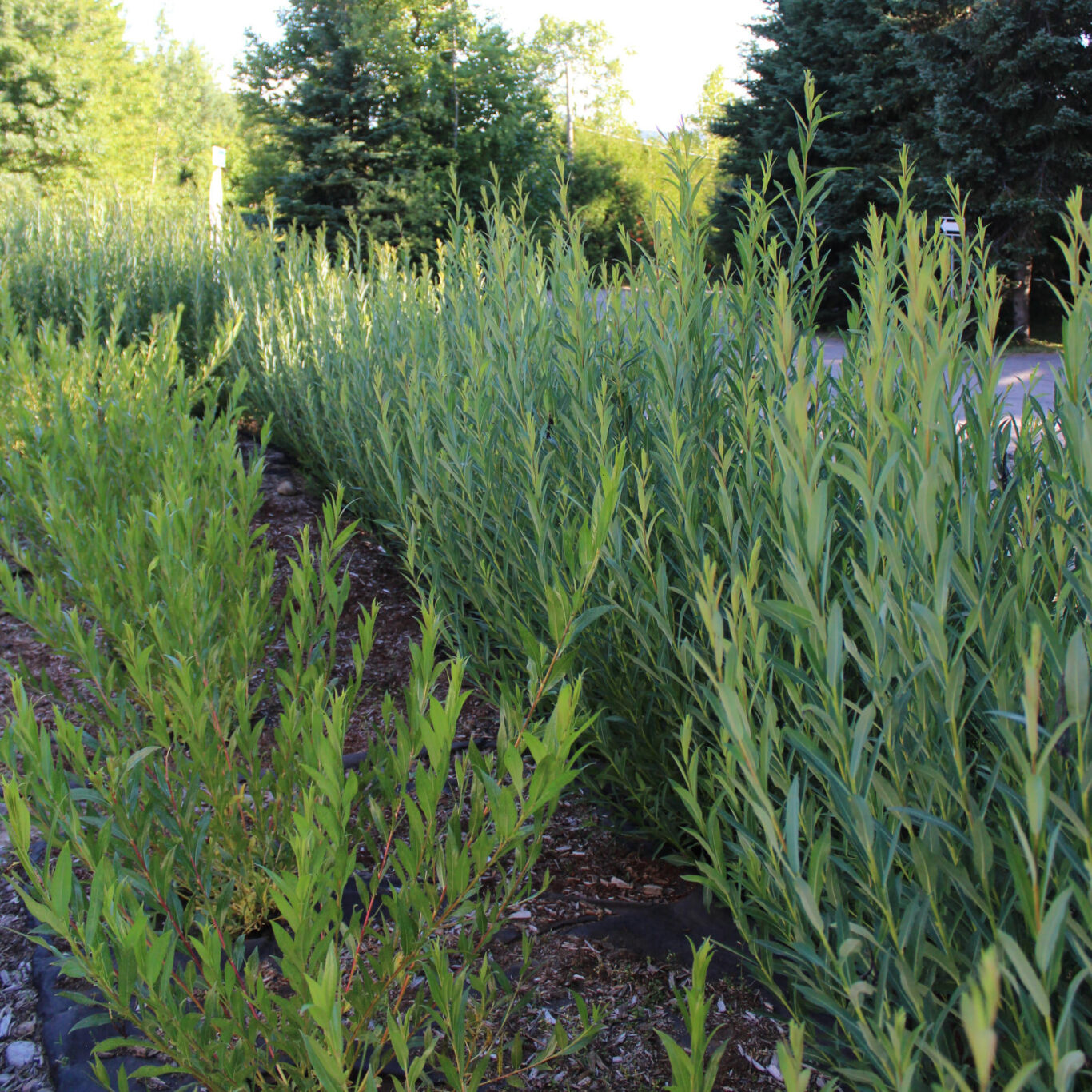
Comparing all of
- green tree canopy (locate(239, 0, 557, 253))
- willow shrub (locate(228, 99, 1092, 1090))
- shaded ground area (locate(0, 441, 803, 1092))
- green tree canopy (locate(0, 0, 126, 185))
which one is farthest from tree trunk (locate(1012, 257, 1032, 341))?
green tree canopy (locate(0, 0, 126, 185))

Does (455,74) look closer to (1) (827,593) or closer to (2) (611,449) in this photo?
(2) (611,449)

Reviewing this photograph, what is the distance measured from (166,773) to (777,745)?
1094 mm

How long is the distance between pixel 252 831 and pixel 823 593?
1483 millimetres

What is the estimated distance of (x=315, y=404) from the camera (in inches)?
191

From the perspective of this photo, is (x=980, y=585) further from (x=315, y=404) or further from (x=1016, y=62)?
(x=1016, y=62)

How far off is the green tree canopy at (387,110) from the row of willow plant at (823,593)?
22087 mm

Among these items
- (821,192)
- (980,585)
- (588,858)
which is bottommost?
(588,858)

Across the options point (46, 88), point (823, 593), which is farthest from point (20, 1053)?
point (46, 88)

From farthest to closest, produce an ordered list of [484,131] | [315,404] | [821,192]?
[484,131]
[315,404]
[821,192]

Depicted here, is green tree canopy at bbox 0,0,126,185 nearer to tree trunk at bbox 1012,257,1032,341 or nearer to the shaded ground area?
tree trunk at bbox 1012,257,1032,341

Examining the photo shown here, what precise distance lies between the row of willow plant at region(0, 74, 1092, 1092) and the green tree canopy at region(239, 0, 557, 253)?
72.5ft

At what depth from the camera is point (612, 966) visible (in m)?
1.85

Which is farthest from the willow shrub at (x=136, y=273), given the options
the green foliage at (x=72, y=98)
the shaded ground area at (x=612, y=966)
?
the green foliage at (x=72, y=98)

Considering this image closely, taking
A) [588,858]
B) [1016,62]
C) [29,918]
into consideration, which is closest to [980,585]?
[588,858]
